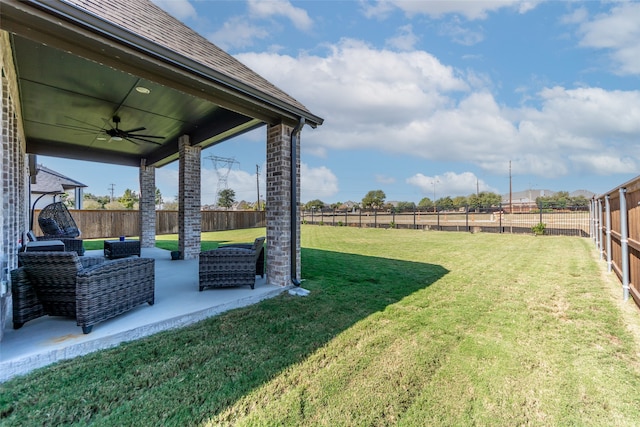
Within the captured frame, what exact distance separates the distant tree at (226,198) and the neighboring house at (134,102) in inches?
1664

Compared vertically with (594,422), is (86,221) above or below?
above

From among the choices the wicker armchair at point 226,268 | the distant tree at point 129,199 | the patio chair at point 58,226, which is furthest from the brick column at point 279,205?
the distant tree at point 129,199

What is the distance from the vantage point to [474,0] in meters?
6.88

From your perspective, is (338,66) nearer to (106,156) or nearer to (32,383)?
(106,156)

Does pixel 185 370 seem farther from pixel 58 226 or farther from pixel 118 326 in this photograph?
pixel 58 226

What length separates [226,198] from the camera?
5125cm

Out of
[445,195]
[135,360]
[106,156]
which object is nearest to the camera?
[135,360]

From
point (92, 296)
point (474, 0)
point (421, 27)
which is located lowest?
point (92, 296)

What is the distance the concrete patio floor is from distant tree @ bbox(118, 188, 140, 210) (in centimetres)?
3654

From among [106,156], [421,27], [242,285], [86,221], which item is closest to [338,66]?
[421,27]

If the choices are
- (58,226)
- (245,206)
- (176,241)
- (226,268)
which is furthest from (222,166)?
(226,268)

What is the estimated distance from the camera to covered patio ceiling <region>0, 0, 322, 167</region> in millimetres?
2428

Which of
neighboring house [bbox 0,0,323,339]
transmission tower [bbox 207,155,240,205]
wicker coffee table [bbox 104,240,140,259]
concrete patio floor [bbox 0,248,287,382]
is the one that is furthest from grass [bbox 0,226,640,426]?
transmission tower [bbox 207,155,240,205]

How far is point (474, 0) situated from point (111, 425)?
9.75m
